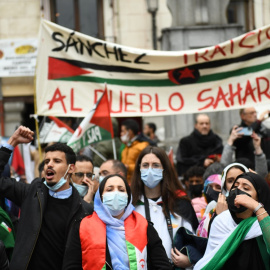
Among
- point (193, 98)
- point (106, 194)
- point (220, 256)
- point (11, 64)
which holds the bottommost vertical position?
point (220, 256)


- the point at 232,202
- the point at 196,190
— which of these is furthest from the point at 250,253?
the point at 196,190

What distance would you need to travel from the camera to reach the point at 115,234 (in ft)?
21.2

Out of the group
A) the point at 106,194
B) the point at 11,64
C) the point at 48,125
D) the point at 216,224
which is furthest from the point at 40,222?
the point at 11,64

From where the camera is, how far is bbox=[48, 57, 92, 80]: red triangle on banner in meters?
10.7

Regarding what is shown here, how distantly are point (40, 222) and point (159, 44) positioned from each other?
13885mm

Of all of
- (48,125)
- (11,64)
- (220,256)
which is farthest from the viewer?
(11,64)

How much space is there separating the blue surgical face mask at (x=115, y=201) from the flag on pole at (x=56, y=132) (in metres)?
4.81

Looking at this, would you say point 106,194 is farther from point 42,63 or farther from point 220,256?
point 42,63

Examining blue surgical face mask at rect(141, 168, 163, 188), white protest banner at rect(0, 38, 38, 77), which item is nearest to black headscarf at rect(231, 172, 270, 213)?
blue surgical face mask at rect(141, 168, 163, 188)

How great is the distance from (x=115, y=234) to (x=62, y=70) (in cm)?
463

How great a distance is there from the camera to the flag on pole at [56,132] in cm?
1137

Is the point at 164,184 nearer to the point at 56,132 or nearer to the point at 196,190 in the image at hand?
the point at 196,190

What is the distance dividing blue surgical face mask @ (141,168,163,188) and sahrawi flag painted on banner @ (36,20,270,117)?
2793 mm

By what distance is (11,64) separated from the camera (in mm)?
20141
